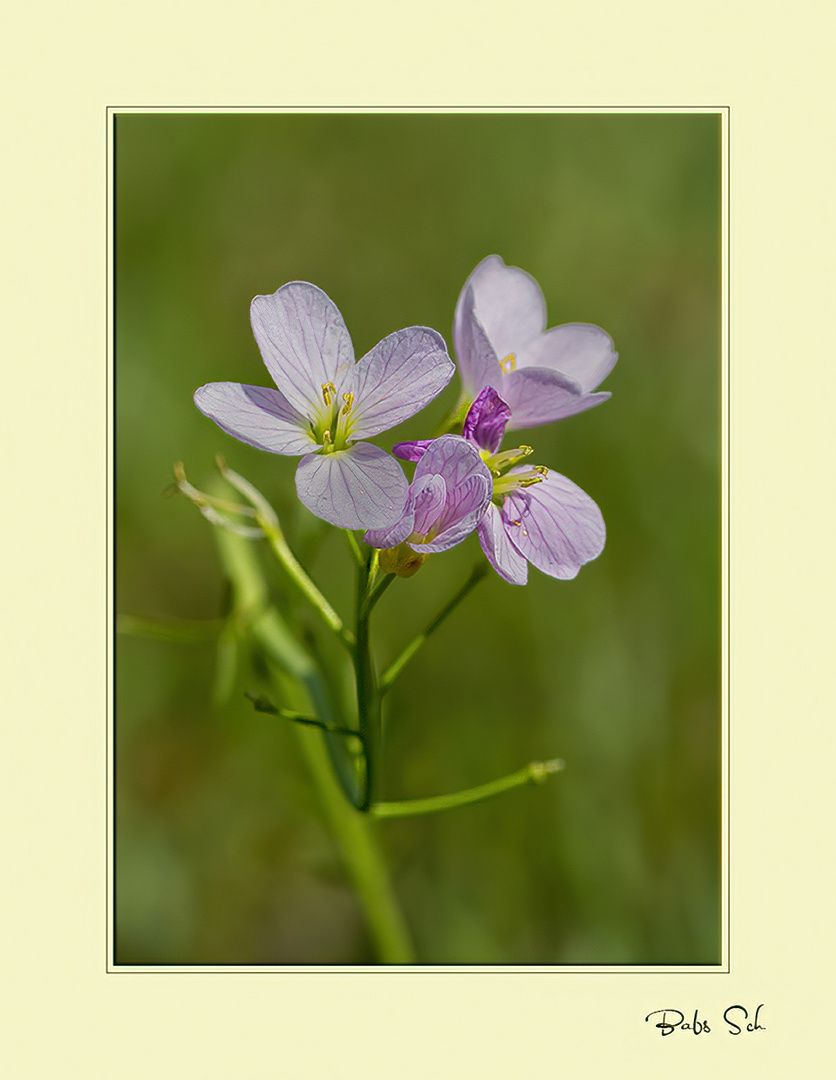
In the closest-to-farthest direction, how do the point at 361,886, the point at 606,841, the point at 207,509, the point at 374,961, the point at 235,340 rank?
1. the point at 207,509
2. the point at 361,886
3. the point at 374,961
4. the point at 606,841
5. the point at 235,340

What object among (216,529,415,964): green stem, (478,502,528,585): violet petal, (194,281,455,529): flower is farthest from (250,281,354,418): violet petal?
(216,529,415,964): green stem

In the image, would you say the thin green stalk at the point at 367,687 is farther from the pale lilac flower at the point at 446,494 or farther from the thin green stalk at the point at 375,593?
the pale lilac flower at the point at 446,494

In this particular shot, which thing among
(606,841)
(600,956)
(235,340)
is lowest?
(600,956)

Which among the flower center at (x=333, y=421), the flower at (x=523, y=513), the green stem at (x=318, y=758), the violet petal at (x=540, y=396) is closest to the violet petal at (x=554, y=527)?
the flower at (x=523, y=513)

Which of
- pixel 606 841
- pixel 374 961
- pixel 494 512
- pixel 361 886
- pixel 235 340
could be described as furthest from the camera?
pixel 235 340

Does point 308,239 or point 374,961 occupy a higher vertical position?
point 308,239

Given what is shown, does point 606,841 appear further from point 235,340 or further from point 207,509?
point 235,340

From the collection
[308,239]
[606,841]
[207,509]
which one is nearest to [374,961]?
[606,841]

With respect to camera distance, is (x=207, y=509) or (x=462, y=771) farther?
(x=462, y=771)

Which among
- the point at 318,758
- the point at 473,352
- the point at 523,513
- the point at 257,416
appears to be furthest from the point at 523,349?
the point at 318,758
